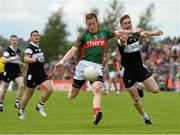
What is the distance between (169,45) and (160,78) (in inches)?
146

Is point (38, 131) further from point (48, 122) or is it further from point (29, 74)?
point (29, 74)

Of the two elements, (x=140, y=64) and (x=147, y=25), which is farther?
(x=147, y=25)

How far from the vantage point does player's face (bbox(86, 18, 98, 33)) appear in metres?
14.1

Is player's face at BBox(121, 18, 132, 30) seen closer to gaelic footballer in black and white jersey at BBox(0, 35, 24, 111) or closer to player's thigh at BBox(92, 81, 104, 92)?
player's thigh at BBox(92, 81, 104, 92)

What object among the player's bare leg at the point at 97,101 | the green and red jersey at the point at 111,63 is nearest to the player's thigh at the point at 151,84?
the player's bare leg at the point at 97,101

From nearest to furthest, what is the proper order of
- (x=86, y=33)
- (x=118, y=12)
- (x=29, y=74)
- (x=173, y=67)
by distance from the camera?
(x=86, y=33) → (x=29, y=74) → (x=173, y=67) → (x=118, y=12)

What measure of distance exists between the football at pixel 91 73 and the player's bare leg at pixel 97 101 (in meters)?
0.15

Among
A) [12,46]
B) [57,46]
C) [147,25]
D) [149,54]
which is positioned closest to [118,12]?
[147,25]

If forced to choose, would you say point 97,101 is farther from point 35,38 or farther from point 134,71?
point 35,38

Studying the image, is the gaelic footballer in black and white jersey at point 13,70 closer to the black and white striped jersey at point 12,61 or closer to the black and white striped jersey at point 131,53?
the black and white striped jersey at point 12,61

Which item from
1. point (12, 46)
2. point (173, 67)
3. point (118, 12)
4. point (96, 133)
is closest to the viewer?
point (96, 133)

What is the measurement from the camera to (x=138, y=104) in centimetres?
1455

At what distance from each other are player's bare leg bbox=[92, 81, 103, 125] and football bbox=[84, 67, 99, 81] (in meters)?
0.15

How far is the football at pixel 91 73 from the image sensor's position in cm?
1404
